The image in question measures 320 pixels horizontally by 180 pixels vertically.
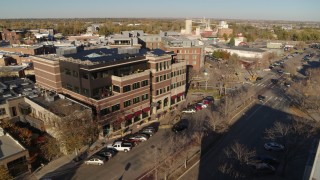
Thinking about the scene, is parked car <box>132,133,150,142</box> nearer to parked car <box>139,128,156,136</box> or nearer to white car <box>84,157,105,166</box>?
parked car <box>139,128,156,136</box>

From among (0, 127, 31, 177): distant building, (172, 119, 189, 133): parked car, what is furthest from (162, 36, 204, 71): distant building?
(0, 127, 31, 177): distant building

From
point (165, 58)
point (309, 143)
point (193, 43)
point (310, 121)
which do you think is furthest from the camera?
point (193, 43)

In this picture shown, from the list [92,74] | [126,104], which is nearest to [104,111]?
[126,104]

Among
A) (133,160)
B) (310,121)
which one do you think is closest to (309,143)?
(310,121)

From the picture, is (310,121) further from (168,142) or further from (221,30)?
(221,30)

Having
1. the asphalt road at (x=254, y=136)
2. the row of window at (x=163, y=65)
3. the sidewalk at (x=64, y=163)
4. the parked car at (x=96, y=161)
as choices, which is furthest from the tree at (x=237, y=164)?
the row of window at (x=163, y=65)
